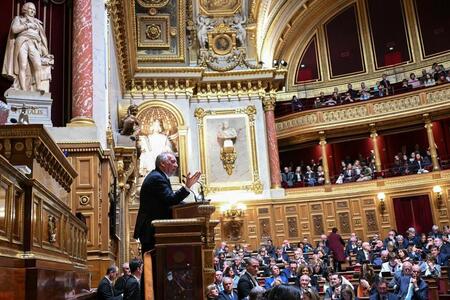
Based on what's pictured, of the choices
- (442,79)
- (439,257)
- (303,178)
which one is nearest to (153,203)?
(439,257)

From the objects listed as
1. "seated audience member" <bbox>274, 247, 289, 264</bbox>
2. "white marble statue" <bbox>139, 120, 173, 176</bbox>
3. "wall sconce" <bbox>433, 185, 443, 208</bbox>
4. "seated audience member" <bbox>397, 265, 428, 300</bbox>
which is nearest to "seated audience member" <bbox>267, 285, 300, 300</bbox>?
"seated audience member" <bbox>397, 265, 428, 300</bbox>

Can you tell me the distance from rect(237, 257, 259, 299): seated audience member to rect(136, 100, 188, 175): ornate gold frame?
12.6 m

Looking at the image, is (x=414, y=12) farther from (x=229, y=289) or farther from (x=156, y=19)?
(x=229, y=289)

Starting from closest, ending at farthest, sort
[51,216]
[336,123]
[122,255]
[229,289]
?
[51,216] < [229,289] < [122,255] < [336,123]

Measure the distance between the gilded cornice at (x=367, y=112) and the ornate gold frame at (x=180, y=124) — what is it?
4.97m

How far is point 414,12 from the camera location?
22.6 m

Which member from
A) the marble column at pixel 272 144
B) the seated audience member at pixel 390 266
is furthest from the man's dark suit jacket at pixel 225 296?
the marble column at pixel 272 144

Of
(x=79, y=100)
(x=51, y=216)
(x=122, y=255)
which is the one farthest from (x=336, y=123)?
(x=51, y=216)

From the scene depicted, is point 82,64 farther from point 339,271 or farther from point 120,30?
point 339,271

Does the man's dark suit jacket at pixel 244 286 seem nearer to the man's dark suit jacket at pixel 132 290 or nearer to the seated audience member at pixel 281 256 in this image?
the man's dark suit jacket at pixel 132 290

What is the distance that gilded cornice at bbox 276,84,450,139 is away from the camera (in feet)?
64.7

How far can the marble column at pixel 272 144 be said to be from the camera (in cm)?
1945

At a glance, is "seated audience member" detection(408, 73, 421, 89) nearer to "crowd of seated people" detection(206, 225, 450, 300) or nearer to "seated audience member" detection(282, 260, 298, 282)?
"crowd of seated people" detection(206, 225, 450, 300)

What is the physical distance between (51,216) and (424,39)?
2140 centimetres
